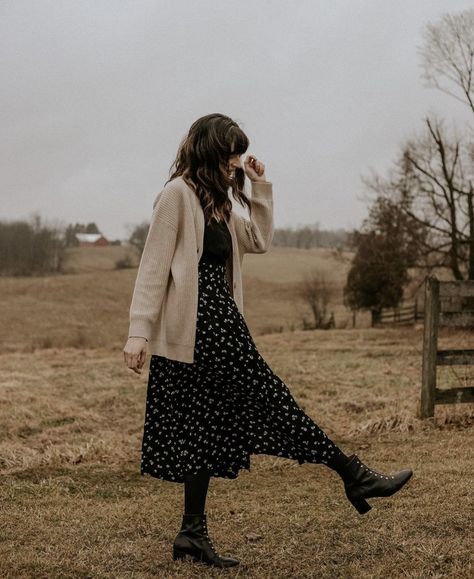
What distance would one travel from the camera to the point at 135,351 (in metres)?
3.03

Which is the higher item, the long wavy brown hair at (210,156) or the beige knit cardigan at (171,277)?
the long wavy brown hair at (210,156)

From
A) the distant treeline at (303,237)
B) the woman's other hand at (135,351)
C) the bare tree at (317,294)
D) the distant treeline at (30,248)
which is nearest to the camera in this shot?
the woman's other hand at (135,351)

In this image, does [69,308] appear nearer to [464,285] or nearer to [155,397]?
[464,285]

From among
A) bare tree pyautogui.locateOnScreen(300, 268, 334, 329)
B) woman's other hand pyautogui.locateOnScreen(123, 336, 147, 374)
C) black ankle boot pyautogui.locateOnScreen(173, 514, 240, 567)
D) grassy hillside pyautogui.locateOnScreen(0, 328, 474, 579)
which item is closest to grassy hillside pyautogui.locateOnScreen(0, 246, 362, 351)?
bare tree pyautogui.locateOnScreen(300, 268, 334, 329)

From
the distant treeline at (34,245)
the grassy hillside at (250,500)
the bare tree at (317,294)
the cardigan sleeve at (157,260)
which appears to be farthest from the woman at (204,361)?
the distant treeline at (34,245)

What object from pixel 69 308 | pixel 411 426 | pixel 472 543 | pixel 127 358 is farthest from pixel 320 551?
pixel 69 308

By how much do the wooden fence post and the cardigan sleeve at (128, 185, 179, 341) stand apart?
4.83 meters

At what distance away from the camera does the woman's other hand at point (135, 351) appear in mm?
3025

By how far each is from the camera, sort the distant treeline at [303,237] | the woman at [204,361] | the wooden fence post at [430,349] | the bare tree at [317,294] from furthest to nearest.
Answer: the distant treeline at [303,237], the bare tree at [317,294], the wooden fence post at [430,349], the woman at [204,361]

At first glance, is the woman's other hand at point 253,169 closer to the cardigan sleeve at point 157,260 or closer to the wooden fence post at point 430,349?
the cardigan sleeve at point 157,260

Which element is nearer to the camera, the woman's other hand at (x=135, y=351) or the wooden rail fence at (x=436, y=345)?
the woman's other hand at (x=135, y=351)

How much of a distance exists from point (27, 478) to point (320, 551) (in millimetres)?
3069

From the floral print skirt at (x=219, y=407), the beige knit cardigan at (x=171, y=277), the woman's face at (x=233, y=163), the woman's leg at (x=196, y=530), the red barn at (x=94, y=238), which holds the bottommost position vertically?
the woman's leg at (x=196, y=530)

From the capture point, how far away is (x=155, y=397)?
3.28m
